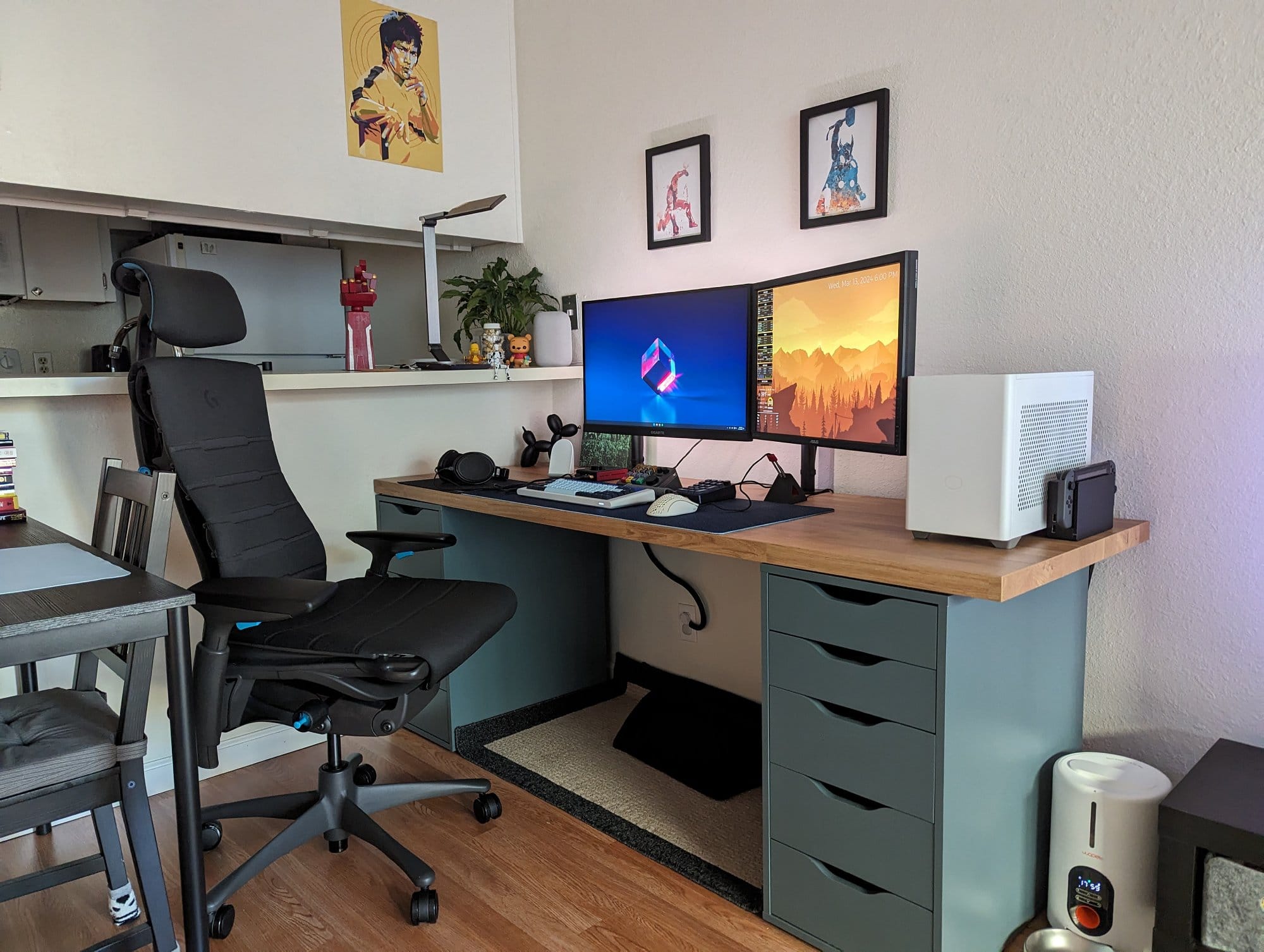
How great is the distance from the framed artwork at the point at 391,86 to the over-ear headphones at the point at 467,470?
3.39 ft

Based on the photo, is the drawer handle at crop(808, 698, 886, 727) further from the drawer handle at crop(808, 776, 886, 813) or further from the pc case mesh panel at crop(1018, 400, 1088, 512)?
the pc case mesh panel at crop(1018, 400, 1088, 512)

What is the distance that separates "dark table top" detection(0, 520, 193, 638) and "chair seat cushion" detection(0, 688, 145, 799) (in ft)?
0.84

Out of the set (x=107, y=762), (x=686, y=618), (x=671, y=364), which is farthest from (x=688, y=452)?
(x=107, y=762)

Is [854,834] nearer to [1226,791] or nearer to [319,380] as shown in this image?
[1226,791]

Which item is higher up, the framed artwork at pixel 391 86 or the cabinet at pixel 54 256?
the framed artwork at pixel 391 86

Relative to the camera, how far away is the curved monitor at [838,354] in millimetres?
1711

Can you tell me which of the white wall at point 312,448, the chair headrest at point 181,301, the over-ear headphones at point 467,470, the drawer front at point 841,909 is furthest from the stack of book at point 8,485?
the drawer front at point 841,909

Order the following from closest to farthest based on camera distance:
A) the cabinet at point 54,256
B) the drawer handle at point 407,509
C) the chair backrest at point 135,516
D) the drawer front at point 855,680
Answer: the drawer front at point 855,680, the chair backrest at point 135,516, the drawer handle at point 407,509, the cabinet at point 54,256

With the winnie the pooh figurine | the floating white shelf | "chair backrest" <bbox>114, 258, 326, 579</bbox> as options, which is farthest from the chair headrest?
the winnie the pooh figurine

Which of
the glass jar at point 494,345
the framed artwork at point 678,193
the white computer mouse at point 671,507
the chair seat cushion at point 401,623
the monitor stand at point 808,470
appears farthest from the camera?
the glass jar at point 494,345

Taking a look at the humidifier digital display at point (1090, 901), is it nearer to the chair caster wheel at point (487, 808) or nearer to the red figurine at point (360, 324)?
the chair caster wheel at point (487, 808)

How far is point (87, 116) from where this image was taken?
2250 mm

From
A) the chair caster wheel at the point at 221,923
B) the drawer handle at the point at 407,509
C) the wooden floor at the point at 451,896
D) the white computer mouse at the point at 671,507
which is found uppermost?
the white computer mouse at the point at 671,507

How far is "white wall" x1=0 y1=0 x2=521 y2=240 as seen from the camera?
7.17 ft
